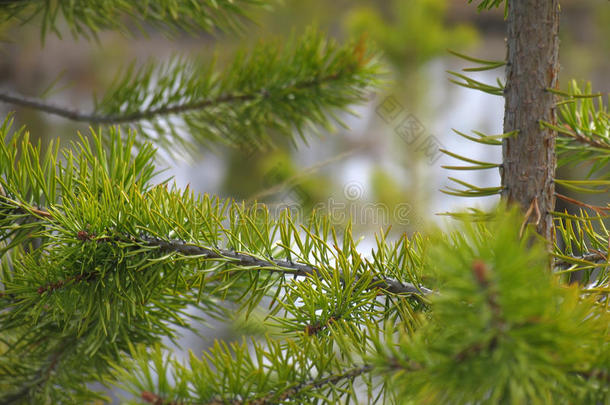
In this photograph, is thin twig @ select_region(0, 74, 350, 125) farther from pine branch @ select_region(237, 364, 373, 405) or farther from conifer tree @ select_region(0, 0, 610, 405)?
pine branch @ select_region(237, 364, 373, 405)

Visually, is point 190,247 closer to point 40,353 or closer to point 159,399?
point 159,399

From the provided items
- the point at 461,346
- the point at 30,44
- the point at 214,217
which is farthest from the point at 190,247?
the point at 30,44

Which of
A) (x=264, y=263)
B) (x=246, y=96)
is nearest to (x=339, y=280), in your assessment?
(x=264, y=263)

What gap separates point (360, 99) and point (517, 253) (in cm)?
37

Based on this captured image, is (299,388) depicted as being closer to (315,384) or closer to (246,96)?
(315,384)

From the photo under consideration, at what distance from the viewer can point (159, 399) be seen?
17 cm

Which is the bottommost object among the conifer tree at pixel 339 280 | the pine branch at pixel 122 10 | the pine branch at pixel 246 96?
the conifer tree at pixel 339 280

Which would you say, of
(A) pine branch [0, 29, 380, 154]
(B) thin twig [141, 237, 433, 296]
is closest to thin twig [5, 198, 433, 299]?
(B) thin twig [141, 237, 433, 296]

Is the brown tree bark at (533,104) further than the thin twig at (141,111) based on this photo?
No

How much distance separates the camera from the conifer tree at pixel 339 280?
14cm

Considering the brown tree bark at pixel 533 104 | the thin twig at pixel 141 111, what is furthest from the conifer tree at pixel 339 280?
the thin twig at pixel 141 111

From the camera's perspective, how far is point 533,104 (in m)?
0.22

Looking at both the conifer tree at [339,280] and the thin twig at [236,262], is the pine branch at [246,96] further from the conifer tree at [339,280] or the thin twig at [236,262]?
the thin twig at [236,262]

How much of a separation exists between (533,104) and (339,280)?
119 millimetres
